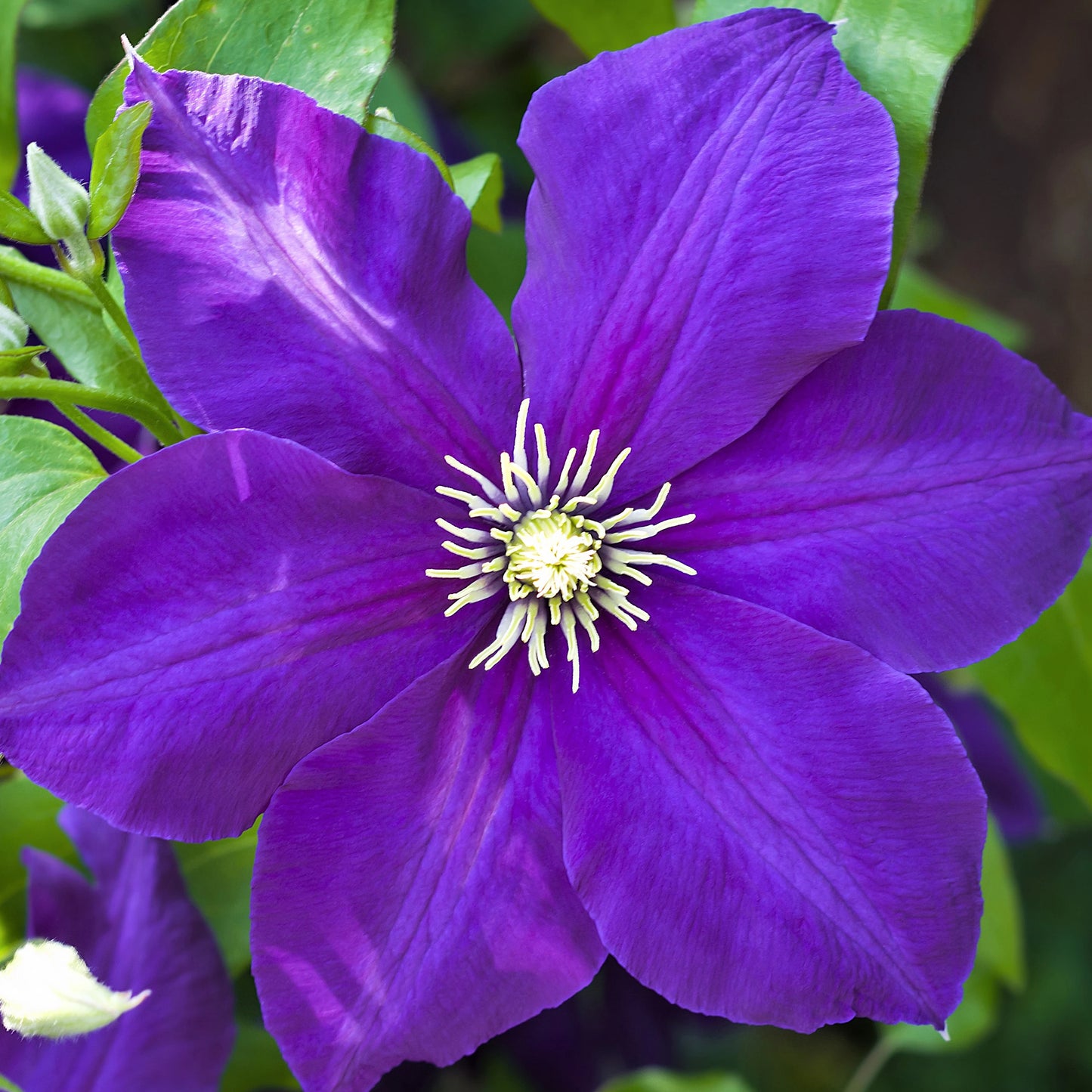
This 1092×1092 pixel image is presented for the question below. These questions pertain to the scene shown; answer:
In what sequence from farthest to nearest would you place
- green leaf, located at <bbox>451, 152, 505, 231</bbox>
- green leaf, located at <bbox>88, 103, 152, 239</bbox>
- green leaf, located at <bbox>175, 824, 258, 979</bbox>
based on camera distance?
green leaf, located at <bbox>175, 824, 258, 979</bbox>, green leaf, located at <bbox>451, 152, 505, 231</bbox>, green leaf, located at <bbox>88, 103, 152, 239</bbox>

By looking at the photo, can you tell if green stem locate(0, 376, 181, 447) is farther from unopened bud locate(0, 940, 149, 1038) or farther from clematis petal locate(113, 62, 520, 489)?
unopened bud locate(0, 940, 149, 1038)

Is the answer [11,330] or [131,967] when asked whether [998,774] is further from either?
[11,330]

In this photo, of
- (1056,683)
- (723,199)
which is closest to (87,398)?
(723,199)

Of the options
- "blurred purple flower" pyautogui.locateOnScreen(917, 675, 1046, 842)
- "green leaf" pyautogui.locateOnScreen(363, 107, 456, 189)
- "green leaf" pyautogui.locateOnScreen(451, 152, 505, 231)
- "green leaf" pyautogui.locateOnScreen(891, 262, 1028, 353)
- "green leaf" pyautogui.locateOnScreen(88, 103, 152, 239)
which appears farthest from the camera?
"blurred purple flower" pyautogui.locateOnScreen(917, 675, 1046, 842)

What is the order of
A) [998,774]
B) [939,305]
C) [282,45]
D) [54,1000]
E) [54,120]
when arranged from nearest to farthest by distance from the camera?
[54,1000]
[282,45]
[54,120]
[939,305]
[998,774]

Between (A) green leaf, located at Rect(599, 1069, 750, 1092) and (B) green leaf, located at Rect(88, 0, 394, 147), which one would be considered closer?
(B) green leaf, located at Rect(88, 0, 394, 147)

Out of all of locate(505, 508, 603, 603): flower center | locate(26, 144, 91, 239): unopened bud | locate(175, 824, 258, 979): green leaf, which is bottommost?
locate(175, 824, 258, 979): green leaf

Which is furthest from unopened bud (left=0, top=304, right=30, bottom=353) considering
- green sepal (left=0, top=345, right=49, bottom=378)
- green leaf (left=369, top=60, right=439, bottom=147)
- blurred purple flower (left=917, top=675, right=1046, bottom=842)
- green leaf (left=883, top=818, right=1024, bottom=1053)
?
blurred purple flower (left=917, top=675, right=1046, bottom=842)

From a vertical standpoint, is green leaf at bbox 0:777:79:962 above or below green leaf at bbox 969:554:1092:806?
below
